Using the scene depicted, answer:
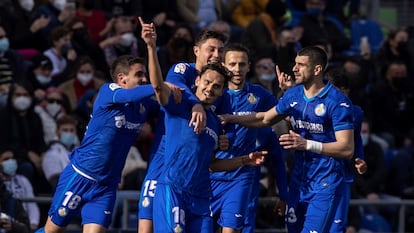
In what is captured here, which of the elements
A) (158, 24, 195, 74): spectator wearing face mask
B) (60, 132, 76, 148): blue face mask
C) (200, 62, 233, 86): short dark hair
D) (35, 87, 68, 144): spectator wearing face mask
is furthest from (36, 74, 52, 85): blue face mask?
(200, 62, 233, 86): short dark hair

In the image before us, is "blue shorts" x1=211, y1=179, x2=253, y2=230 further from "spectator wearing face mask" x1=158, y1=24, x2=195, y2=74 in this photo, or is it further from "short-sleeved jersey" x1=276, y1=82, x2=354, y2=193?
"spectator wearing face mask" x1=158, y1=24, x2=195, y2=74

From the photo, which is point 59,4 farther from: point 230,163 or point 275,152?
point 230,163

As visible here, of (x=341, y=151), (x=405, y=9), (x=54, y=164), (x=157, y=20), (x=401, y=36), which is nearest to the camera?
(x=341, y=151)

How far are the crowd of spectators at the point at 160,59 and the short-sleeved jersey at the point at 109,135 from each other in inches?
137

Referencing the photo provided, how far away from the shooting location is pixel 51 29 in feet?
65.1

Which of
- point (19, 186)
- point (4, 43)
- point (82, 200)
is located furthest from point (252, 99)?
point (4, 43)

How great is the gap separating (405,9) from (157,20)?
750 cm

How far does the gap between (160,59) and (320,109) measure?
249 inches

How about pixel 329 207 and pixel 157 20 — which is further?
pixel 157 20

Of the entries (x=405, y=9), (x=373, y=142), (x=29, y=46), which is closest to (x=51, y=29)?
(x=29, y=46)

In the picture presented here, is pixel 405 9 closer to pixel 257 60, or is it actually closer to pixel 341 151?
pixel 257 60

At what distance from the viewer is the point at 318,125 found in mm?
13711

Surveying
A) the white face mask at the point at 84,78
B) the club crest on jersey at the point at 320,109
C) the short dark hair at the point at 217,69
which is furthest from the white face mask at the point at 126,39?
the short dark hair at the point at 217,69

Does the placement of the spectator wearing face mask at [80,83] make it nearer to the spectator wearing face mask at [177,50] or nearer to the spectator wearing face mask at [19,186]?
the spectator wearing face mask at [177,50]
